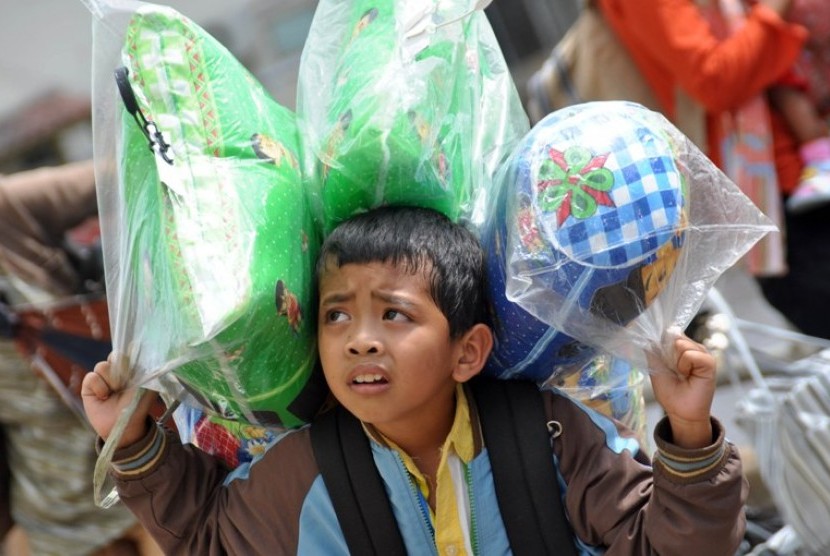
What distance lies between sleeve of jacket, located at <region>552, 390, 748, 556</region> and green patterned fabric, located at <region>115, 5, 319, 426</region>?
17.4 inches

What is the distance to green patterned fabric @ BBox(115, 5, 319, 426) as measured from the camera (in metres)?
1.67

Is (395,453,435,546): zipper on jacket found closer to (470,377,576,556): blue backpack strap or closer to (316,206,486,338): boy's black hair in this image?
(470,377,576,556): blue backpack strap

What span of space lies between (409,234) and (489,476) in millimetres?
402

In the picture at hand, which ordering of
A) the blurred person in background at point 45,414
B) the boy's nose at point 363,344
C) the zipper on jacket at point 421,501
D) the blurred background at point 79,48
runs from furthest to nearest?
the blurred background at point 79,48
the blurred person in background at point 45,414
the zipper on jacket at point 421,501
the boy's nose at point 363,344

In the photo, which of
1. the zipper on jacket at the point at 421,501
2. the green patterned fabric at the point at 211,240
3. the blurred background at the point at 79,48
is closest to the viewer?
the green patterned fabric at the point at 211,240

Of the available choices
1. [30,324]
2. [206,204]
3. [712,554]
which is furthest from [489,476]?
[30,324]

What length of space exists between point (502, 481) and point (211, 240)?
588 mm

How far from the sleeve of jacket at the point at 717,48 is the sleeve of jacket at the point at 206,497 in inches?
64.8

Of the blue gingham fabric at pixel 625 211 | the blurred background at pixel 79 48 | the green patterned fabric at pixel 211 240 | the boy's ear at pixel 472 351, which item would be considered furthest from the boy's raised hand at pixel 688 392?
the blurred background at pixel 79 48

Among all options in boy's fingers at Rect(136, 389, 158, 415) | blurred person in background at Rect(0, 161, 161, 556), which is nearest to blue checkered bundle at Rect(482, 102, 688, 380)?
boy's fingers at Rect(136, 389, 158, 415)

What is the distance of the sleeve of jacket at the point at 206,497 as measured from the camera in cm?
188

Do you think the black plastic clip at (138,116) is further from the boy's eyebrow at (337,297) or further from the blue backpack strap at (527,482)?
the blue backpack strap at (527,482)

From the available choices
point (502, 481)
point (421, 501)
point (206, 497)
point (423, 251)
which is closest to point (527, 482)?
point (502, 481)

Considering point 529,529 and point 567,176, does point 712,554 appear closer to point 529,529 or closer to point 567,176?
point 529,529
